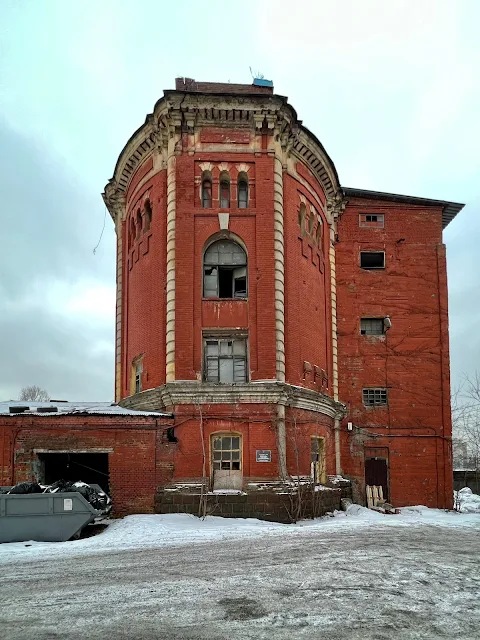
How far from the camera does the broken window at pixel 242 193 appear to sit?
24188 mm

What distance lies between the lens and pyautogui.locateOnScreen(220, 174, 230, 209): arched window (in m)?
24.1

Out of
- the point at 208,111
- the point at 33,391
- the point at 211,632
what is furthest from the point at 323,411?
the point at 33,391

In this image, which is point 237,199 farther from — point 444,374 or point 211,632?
point 211,632

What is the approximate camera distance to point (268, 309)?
2305cm

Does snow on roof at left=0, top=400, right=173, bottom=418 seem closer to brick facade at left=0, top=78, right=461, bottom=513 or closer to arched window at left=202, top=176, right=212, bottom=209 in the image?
brick facade at left=0, top=78, right=461, bottom=513

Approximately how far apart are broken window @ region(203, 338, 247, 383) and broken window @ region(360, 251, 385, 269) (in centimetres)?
982

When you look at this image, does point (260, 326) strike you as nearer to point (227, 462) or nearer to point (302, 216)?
point (227, 462)

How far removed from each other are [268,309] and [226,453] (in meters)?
4.94

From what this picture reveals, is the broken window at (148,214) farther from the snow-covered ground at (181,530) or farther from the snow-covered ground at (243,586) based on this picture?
the snow-covered ground at (243,586)

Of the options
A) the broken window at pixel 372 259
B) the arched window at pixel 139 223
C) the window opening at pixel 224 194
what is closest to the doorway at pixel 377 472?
the broken window at pixel 372 259

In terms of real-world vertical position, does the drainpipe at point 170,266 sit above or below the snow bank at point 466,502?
above

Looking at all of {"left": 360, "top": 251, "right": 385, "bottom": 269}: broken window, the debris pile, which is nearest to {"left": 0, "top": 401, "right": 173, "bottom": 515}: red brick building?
the debris pile

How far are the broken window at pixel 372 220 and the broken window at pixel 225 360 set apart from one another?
1068 cm

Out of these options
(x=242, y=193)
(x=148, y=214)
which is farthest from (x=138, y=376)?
(x=242, y=193)
